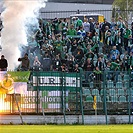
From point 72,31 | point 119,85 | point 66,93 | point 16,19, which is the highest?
point 16,19

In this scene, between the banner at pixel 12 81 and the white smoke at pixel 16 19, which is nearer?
the banner at pixel 12 81

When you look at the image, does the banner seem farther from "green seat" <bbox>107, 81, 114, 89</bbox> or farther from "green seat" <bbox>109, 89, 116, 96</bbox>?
"green seat" <bbox>109, 89, 116, 96</bbox>

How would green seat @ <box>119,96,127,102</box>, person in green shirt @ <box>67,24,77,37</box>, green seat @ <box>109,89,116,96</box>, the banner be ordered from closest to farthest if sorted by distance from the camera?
the banner → green seat @ <box>109,89,116,96</box> → green seat @ <box>119,96,127,102</box> → person in green shirt @ <box>67,24,77,37</box>

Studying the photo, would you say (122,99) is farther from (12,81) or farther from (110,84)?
(12,81)

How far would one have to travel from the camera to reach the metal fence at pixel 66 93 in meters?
31.9

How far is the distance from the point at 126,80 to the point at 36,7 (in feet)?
35.2

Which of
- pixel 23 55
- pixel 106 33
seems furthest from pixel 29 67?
pixel 106 33

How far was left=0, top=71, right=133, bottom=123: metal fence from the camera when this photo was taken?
31922 millimetres

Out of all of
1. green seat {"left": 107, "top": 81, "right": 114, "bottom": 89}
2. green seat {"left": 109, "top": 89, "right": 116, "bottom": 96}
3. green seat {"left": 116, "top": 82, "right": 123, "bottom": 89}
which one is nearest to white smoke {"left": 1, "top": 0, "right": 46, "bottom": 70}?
green seat {"left": 107, "top": 81, "right": 114, "bottom": 89}

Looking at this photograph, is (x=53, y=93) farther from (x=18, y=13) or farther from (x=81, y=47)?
(x=18, y=13)

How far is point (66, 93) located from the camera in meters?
32.2

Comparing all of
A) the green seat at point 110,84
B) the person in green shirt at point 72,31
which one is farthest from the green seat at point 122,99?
the person in green shirt at point 72,31

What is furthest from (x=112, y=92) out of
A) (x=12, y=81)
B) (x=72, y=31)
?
(x=72, y=31)

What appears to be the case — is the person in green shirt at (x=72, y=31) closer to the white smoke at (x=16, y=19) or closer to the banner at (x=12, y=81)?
the white smoke at (x=16, y=19)
